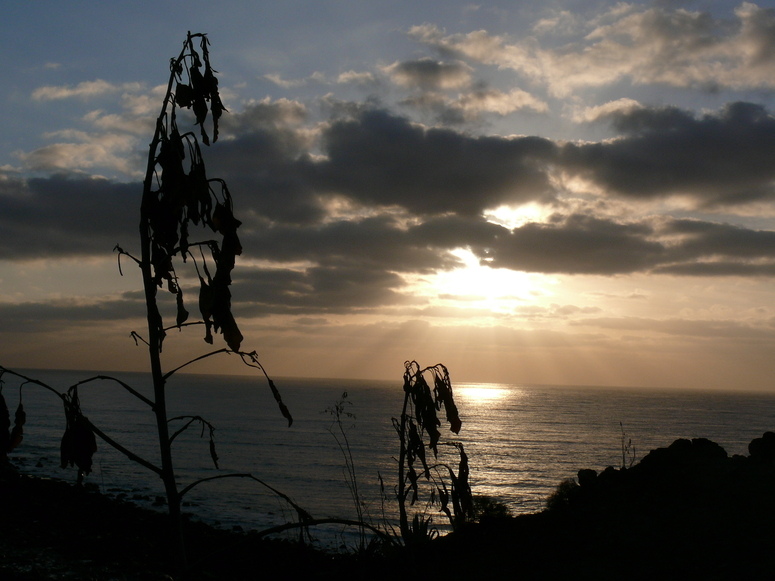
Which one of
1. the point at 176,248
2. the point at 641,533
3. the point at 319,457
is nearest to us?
the point at 176,248

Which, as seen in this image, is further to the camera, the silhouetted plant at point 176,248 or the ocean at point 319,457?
the ocean at point 319,457

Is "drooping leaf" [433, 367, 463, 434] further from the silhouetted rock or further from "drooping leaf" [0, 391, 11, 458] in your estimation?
the silhouetted rock

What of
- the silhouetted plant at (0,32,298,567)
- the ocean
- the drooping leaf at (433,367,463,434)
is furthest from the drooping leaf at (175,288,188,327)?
the ocean

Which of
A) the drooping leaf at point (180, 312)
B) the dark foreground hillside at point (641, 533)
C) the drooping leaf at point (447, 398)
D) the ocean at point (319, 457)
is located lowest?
→ the ocean at point (319, 457)

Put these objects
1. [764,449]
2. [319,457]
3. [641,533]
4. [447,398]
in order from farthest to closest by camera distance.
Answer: [319,457] → [764,449] → [641,533] → [447,398]

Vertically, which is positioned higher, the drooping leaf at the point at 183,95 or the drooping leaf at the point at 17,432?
the drooping leaf at the point at 183,95

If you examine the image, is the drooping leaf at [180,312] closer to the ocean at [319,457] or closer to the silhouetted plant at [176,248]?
the silhouetted plant at [176,248]

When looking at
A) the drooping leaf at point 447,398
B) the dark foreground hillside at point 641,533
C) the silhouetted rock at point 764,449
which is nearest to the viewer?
the drooping leaf at point 447,398

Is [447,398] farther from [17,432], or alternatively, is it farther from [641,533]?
[641,533]

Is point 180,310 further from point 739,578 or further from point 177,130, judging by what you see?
point 739,578

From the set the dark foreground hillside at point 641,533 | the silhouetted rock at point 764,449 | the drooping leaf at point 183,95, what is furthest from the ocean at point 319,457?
the drooping leaf at point 183,95

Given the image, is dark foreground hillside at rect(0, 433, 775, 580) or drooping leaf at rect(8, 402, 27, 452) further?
dark foreground hillside at rect(0, 433, 775, 580)

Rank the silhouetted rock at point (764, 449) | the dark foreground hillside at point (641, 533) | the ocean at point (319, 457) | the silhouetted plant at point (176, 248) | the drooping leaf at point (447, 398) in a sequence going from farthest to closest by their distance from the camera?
the ocean at point (319, 457) < the silhouetted rock at point (764, 449) < the dark foreground hillside at point (641, 533) < the drooping leaf at point (447, 398) < the silhouetted plant at point (176, 248)

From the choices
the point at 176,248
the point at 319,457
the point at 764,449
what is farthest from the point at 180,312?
the point at 319,457
